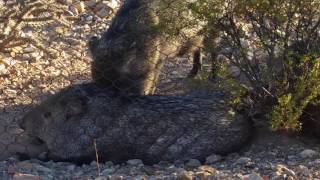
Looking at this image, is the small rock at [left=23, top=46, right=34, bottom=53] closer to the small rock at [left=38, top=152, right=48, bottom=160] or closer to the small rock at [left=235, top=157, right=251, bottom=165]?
Answer: the small rock at [left=38, top=152, right=48, bottom=160]

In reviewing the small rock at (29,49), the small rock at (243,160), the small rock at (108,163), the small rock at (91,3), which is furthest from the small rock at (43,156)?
the small rock at (91,3)

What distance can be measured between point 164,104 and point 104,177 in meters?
0.75

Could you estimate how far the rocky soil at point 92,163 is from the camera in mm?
3510

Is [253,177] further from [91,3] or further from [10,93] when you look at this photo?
[91,3]

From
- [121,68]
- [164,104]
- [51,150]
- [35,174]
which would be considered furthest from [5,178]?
[121,68]

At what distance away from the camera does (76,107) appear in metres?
4.23

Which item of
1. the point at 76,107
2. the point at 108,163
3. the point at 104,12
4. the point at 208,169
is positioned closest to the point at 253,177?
the point at 208,169

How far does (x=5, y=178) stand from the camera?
12.1ft

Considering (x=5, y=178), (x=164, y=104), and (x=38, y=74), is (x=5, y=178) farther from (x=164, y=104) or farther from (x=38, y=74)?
(x=38, y=74)

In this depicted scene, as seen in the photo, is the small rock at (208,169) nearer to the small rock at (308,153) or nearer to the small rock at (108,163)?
the small rock at (308,153)

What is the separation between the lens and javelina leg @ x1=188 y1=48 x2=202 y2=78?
194 inches

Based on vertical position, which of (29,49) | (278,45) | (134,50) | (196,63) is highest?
(29,49)

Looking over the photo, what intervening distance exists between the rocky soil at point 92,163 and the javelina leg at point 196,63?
0.34 ft

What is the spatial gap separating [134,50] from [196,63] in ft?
1.72
